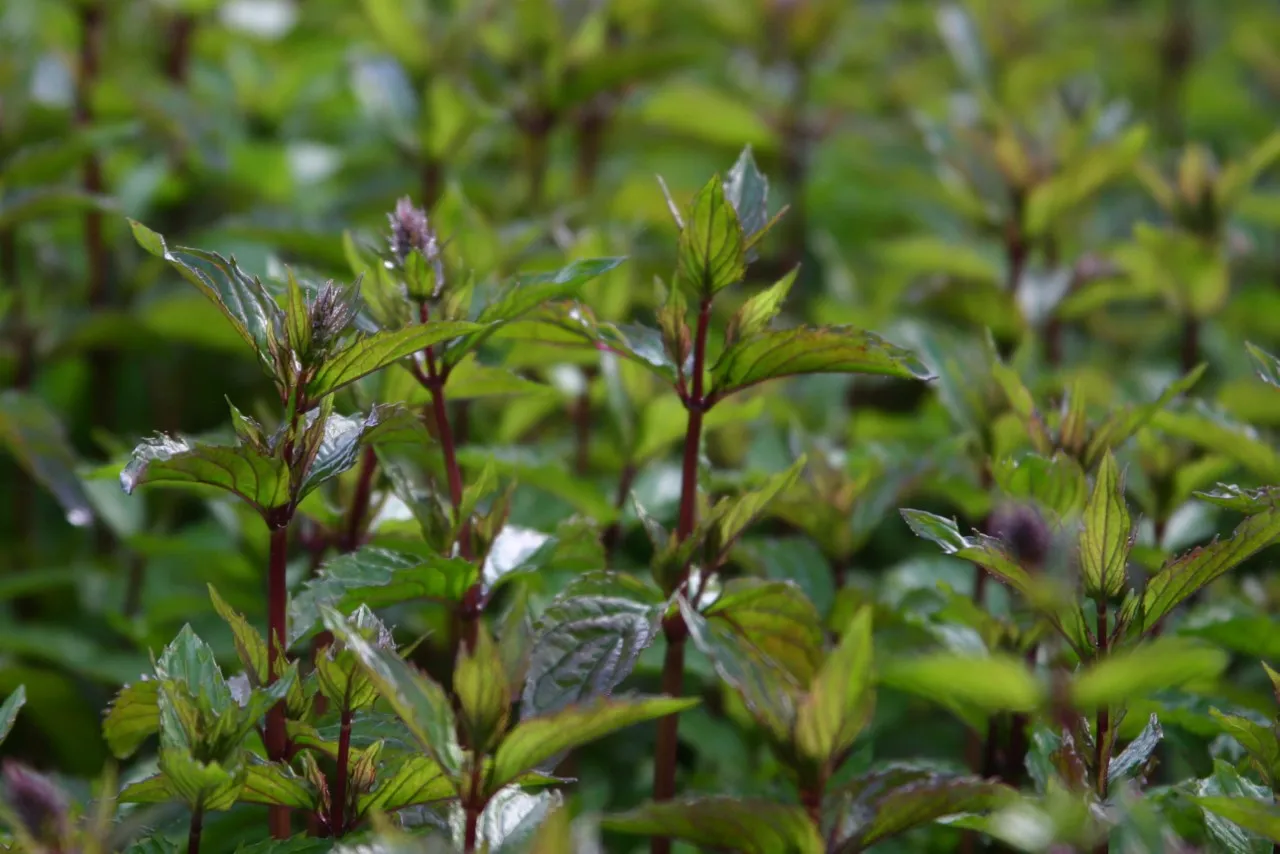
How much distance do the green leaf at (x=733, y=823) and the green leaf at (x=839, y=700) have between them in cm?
4

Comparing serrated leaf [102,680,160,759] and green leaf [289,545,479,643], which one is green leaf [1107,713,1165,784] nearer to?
green leaf [289,545,479,643]

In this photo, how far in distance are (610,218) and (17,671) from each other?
100 cm

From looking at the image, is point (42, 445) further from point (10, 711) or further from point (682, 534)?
point (682, 534)

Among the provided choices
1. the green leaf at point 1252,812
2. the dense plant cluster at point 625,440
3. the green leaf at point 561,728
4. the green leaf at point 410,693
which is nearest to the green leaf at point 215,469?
the dense plant cluster at point 625,440

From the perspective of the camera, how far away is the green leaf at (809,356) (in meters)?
0.89

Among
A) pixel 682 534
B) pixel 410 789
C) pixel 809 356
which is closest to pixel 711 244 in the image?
pixel 809 356

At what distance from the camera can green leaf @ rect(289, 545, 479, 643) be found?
2.94ft

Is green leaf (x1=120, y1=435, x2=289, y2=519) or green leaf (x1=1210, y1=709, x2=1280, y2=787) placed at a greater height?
green leaf (x1=120, y1=435, x2=289, y2=519)

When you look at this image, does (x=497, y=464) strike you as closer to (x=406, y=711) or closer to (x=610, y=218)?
(x=406, y=711)

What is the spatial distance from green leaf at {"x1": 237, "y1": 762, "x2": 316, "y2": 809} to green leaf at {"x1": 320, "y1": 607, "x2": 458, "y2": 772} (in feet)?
0.36

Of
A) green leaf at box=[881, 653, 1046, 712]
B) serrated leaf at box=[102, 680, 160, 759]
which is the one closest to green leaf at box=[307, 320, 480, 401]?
serrated leaf at box=[102, 680, 160, 759]

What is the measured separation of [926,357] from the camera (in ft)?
4.35

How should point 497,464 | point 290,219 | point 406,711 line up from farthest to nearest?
1. point 290,219
2. point 497,464
3. point 406,711

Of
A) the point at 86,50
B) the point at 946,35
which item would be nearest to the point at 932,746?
the point at 946,35
